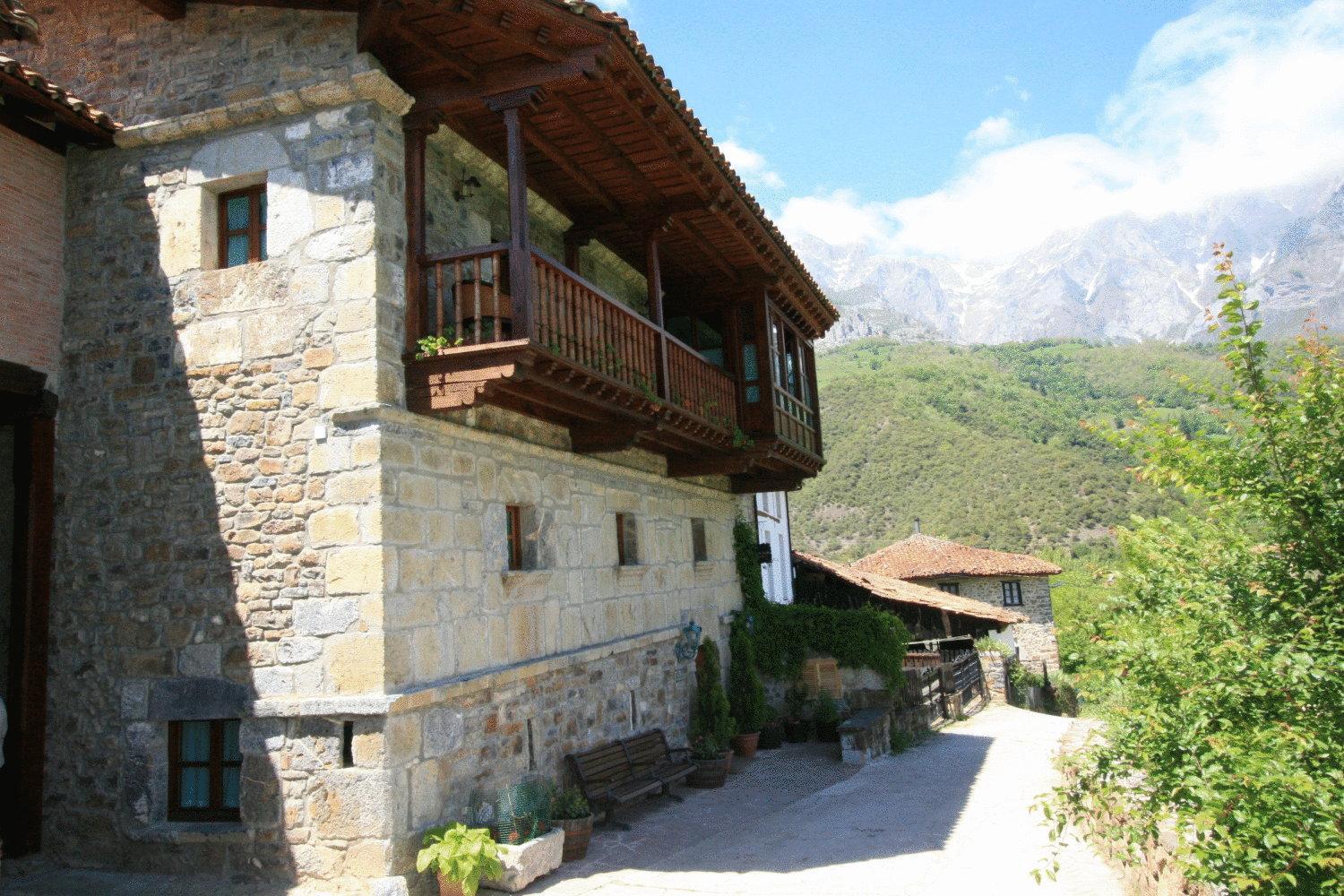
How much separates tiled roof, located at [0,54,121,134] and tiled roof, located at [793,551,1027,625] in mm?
17929

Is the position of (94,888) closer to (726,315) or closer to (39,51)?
(39,51)

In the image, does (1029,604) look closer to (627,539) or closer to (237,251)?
(627,539)

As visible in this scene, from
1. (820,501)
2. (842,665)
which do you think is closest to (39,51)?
(842,665)

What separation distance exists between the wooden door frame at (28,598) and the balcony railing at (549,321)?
11.1 ft

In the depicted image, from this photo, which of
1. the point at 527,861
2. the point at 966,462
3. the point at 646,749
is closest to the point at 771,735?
the point at 646,749

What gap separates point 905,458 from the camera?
6034 centimetres

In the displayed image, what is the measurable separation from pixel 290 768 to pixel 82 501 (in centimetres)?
301

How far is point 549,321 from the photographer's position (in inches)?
295

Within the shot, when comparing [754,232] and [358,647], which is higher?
[754,232]

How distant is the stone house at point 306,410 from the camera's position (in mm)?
6891

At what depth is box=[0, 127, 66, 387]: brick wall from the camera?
7668 mm

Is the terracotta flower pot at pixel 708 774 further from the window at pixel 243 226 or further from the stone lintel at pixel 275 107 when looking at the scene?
the stone lintel at pixel 275 107

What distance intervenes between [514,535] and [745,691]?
5786mm

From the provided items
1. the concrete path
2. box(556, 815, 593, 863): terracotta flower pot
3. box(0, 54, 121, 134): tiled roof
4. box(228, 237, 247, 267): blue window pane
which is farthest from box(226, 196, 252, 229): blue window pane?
the concrete path
